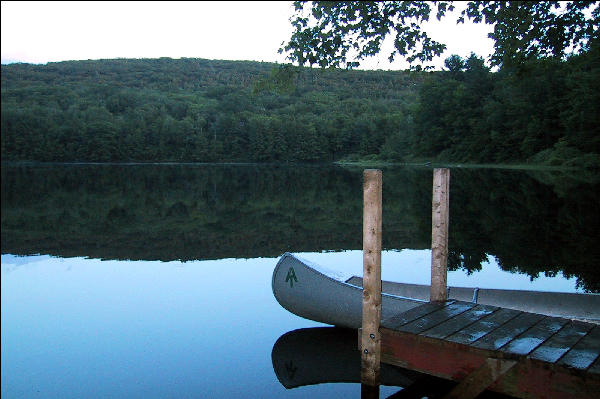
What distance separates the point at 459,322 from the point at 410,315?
501mm

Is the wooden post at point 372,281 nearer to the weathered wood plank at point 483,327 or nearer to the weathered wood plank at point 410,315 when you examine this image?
the weathered wood plank at point 410,315

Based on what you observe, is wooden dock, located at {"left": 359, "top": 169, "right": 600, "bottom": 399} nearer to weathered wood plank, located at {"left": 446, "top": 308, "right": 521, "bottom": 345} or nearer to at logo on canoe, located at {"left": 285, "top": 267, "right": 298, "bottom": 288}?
weathered wood plank, located at {"left": 446, "top": 308, "right": 521, "bottom": 345}

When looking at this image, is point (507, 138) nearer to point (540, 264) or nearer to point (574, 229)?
point (574, 229)

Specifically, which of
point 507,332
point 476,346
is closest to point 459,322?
point 507,332

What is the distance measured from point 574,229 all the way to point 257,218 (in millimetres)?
11614

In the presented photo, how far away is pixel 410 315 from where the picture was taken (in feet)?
18.9

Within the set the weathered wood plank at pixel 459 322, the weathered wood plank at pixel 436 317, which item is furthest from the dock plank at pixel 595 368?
the weathered wood plank at pixel 436 317

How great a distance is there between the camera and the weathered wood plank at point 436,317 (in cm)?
529

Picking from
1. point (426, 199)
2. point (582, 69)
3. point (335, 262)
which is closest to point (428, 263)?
point (335, 262)

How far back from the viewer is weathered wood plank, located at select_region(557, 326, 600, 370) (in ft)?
14.6

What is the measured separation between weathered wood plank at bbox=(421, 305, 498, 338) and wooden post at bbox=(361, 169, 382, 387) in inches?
20.1

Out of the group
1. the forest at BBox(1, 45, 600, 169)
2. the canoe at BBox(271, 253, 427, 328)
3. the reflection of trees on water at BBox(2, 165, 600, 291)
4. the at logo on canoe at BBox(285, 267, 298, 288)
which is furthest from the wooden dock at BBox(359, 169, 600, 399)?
the reflection of trees on water at BBox(2, 165, 600, 291)

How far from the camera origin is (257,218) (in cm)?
2245

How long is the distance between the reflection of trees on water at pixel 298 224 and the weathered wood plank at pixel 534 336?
6009 millimetres
